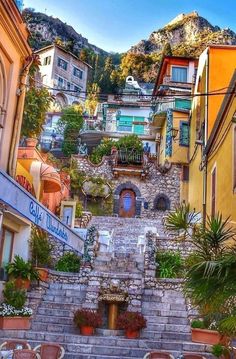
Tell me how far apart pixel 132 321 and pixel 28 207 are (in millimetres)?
5842

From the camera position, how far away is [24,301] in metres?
13.5

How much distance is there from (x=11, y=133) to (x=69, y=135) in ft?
94.8

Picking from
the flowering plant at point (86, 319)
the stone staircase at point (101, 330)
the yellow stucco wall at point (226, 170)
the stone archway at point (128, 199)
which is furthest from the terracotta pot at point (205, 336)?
the stone archway at point (128, 199)

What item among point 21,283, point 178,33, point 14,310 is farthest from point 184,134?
point 178,33

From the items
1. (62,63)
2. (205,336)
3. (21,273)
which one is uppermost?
(62,63)

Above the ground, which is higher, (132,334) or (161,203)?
(161,203)

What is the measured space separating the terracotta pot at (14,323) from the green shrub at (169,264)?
18.8 ft

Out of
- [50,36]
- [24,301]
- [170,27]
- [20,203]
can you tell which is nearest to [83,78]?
[50,36]

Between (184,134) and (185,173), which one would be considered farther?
(185,173)

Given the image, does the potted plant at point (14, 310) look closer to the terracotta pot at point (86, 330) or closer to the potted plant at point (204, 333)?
the terracotta pot at point (86, 330)

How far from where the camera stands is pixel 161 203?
109ft

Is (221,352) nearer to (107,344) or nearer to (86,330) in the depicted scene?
(107,344)

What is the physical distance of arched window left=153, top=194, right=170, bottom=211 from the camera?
33156mm

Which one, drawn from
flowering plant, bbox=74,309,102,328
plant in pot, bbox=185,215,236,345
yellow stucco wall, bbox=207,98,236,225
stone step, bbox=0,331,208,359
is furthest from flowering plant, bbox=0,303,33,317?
plant in pot, bbox=185,215,236,345
